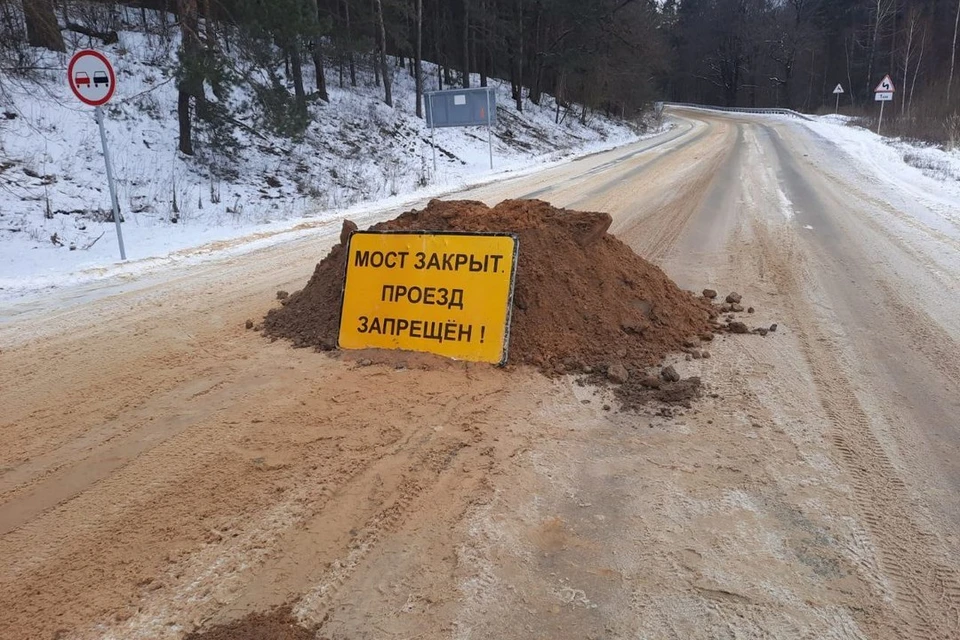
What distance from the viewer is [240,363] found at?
4840mm

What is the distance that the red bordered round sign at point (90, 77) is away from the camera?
8.45 m

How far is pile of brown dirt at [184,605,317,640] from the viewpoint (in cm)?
229

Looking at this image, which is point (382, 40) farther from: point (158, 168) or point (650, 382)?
point (650, 382)

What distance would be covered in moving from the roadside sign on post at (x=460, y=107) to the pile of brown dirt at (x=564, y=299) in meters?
16.2

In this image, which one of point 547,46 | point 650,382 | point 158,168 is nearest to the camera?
point 650,382

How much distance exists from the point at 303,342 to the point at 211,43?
10929 mm

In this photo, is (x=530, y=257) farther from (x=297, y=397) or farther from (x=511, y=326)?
(x=297, y=397)

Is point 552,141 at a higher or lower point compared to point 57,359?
higher

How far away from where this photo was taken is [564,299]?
16.7 ft

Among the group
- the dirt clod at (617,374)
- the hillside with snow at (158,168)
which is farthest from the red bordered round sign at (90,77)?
the dirt clod at (617,374)

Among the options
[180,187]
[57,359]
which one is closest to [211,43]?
[180,187]

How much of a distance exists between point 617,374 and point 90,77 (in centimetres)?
844

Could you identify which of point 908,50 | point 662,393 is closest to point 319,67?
point 662,393

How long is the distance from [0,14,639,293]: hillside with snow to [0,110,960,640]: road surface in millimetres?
4863
